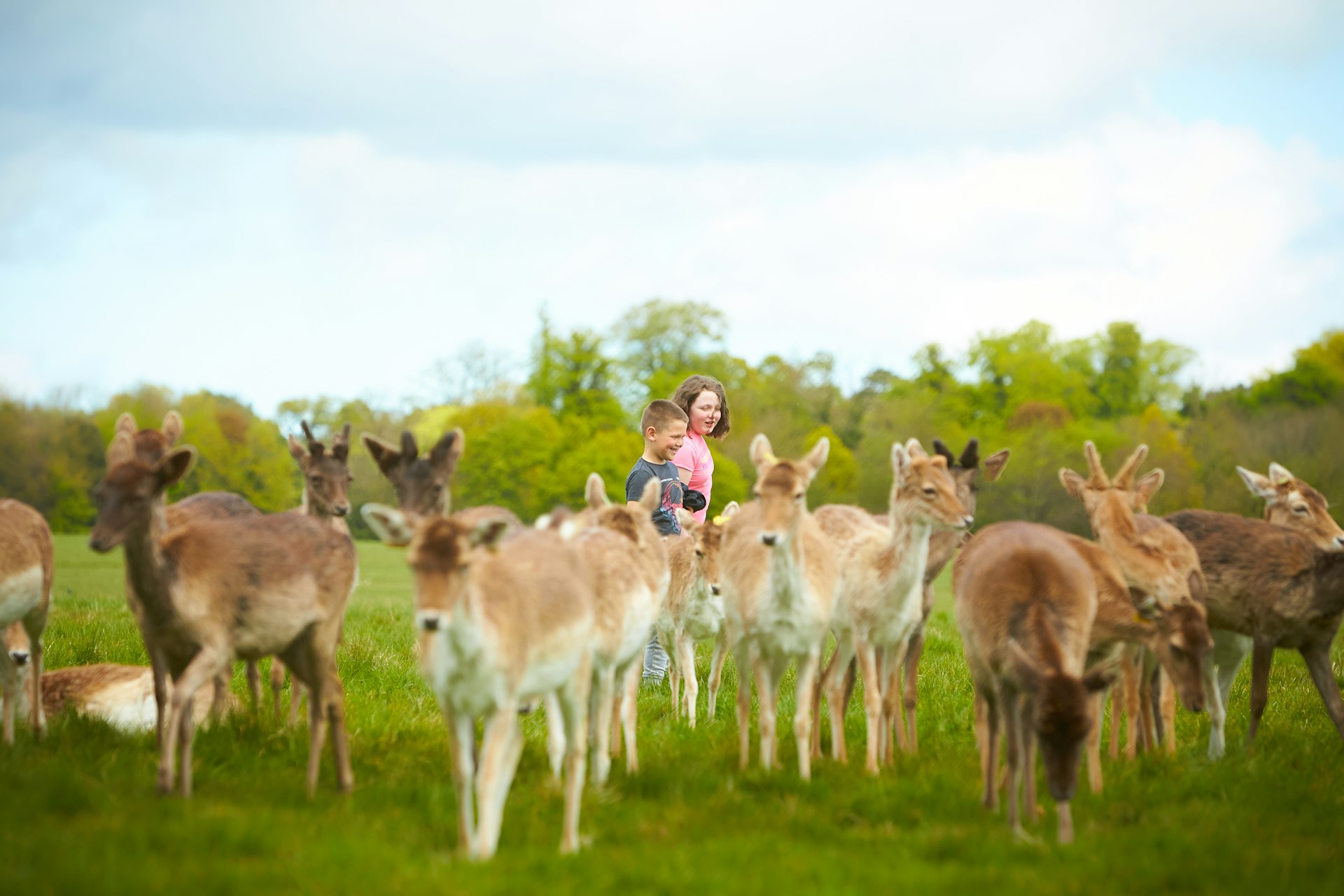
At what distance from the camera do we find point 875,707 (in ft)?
26.3

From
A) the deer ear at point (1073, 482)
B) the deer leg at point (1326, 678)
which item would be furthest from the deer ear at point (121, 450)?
the deer leg at point (1326, 678)

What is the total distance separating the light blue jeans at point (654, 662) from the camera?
1298 centimetres

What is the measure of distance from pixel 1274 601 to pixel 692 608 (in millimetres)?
5111

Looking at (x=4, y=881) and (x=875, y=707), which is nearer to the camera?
(x=4, y=881)

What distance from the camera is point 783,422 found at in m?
51.7

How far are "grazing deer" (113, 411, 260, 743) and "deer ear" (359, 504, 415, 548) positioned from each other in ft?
5.90

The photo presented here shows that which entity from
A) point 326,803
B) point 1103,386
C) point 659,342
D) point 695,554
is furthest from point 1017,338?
point 326,803

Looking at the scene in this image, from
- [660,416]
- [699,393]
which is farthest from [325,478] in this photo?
[699,393]

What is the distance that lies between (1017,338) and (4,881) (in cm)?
7694

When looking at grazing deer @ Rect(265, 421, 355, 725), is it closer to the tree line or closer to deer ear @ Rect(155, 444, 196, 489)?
deer ear @ Rect(155, 444, 196, 489)

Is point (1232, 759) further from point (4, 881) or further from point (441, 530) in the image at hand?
point (4, 881)

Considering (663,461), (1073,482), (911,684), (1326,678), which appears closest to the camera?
(1326,678)

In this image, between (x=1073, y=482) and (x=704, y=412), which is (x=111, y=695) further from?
(x=1073, y=482)

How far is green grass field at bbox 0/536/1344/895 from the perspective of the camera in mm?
5422
